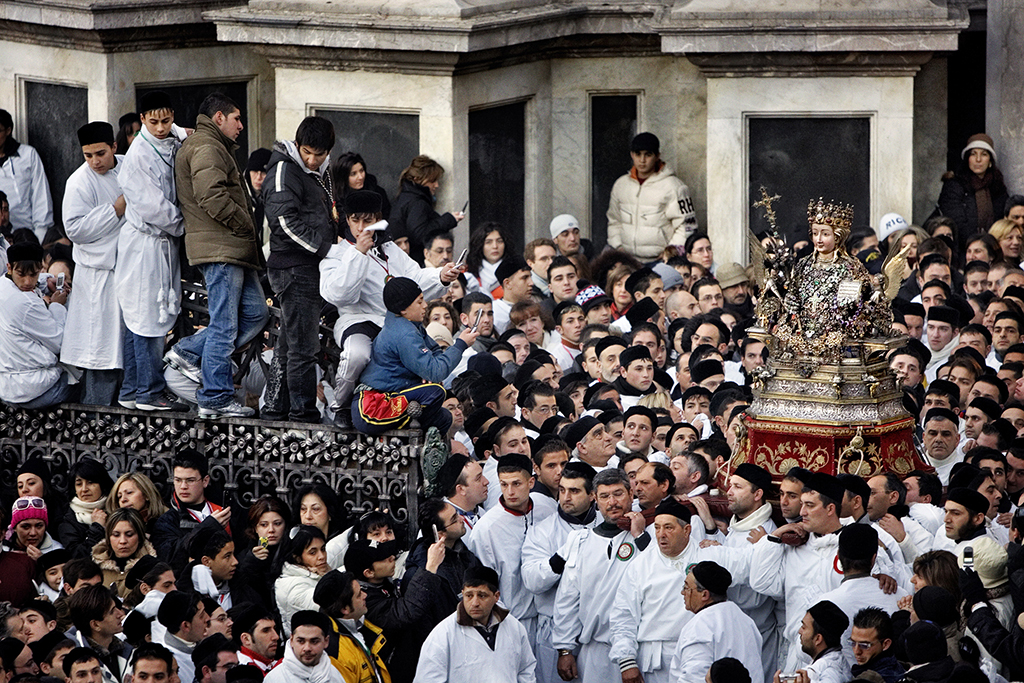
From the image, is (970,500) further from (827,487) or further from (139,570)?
(139,570)

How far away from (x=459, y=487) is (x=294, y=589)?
1.23 meters

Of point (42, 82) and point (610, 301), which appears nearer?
point (610, 301)

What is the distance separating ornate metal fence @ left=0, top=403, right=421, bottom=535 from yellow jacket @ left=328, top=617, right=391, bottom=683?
6.45ft

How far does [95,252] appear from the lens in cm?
1330

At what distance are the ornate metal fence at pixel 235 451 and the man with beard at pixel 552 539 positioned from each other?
1.16 meters

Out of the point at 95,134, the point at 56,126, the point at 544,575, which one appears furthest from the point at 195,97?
the point at 544,575

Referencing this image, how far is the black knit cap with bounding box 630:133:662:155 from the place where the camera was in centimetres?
1927

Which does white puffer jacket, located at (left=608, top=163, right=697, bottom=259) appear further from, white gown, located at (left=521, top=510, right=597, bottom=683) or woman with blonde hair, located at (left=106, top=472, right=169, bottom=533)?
woman with blonde hair, located at (left=106, top=472, right=169, bottom=533)

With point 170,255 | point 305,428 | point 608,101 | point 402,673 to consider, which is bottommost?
point 402,673

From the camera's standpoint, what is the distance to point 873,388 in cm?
1246

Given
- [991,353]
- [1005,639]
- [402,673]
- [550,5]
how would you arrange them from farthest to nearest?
1. [550,5]
2. [991,353]
3. [402,673]
4. [1005,639]

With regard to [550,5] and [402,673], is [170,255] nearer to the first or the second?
[402,673]

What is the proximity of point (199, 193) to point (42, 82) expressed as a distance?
23.3ft

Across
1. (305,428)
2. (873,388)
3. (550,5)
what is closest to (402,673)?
(305,428)
